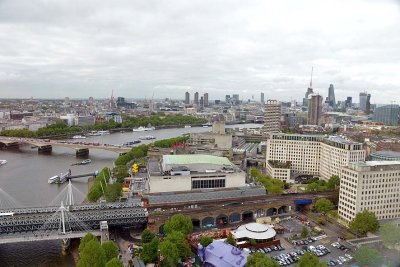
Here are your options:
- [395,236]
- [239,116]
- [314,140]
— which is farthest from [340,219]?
[239,116]

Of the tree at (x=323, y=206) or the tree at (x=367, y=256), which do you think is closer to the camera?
the tree at (x=367, y=256)

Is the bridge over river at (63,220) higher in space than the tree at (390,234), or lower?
lower

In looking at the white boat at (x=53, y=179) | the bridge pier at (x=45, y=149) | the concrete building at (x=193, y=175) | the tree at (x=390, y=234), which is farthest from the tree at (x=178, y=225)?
the bridge pier at (x=45, y=149)

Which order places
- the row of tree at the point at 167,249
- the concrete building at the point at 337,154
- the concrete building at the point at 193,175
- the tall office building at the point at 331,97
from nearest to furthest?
the row of tree at the point at 167,249
the concrete building at the point at 193,175
the concrete building at the point at 337,154
the tall office building at the point at 331,97

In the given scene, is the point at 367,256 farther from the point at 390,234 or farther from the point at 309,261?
the point at 309,261

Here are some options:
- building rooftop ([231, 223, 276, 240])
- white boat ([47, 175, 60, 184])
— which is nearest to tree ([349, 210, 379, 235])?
building rooftop ([231, 223, 276, 240])

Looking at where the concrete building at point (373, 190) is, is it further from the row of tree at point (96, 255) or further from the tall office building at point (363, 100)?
the tall office building at point (363, 100)

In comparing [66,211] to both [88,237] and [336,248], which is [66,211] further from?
[336,248]

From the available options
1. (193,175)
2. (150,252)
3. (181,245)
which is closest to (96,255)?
(150,252)
